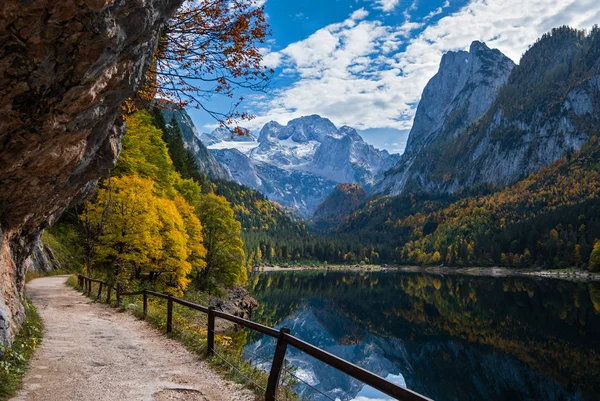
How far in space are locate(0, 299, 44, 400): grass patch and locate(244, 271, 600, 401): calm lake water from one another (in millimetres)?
6549

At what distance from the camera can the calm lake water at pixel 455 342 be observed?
27906mm

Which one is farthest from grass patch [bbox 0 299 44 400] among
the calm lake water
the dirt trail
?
the calm lake water

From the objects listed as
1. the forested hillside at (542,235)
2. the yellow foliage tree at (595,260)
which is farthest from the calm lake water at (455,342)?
the forested hillside at (542,235)

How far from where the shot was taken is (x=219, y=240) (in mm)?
48344

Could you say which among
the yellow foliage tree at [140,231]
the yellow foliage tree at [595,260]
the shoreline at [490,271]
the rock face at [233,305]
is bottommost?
the shoreline at [490,271]

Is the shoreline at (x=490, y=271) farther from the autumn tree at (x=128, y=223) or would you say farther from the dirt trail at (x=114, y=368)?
the dirt trail at (x=114, y=368)

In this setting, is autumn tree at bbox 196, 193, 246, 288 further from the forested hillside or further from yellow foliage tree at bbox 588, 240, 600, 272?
the forested hillside

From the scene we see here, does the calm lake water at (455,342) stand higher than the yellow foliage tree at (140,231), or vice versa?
the yellow foliage tree at (140,231)

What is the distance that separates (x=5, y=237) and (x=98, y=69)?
642cm

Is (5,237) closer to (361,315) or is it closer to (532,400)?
(532,400)

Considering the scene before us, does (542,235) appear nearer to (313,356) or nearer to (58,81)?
(313,356)

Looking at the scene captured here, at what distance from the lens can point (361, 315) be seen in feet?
197

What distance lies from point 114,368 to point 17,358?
2.21 metres

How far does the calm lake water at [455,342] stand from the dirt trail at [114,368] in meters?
3.56
